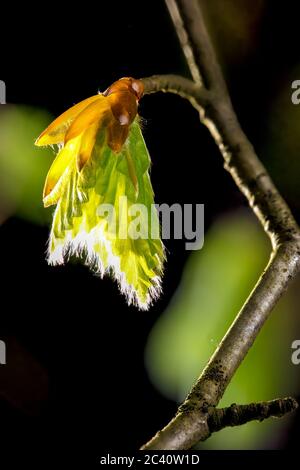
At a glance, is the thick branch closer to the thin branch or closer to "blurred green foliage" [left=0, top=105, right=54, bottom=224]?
the thin branch

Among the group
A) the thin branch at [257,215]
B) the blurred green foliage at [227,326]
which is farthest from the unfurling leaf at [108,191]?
the blurred green foliage at [227,326]

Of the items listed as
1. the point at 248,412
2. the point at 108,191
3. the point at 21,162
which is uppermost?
the point at 21,162

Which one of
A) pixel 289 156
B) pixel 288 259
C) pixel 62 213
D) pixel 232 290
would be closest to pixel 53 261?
pixel 62 213

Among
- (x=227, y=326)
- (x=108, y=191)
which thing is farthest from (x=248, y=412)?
(x=227, y=326)

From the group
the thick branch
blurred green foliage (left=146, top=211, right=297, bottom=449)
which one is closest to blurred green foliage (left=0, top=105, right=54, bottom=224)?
blurred green foliage (left=146, top=211, right=297, bottom=449)

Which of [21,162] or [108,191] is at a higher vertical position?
[21,162]

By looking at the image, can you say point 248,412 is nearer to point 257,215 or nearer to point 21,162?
point 257,215

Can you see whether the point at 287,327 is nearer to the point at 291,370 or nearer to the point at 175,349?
the point at 291,370
